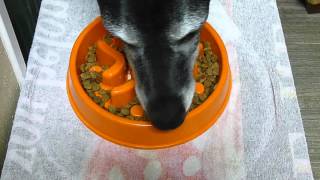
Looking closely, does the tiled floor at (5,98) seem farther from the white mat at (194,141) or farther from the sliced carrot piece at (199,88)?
the sliced carrot piece at (199,88)

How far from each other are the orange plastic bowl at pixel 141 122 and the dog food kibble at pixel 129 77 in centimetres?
2

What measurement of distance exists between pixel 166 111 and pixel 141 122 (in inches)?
3.2

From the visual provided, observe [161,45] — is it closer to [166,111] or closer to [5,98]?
[166,111]

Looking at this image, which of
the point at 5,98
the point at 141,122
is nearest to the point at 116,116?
the point at 141,122

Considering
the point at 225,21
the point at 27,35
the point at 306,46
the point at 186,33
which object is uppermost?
the point at 186,33

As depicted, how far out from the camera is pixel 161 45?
64 cm

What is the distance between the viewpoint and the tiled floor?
917 millimetres

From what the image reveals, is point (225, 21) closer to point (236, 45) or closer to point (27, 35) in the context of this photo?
point (236, 45)

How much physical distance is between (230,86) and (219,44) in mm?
79

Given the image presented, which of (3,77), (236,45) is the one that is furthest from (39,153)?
(236,45)

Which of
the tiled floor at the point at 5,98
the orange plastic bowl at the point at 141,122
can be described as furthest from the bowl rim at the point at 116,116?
the tiled floor at the point at 5,98

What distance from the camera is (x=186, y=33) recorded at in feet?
2.11

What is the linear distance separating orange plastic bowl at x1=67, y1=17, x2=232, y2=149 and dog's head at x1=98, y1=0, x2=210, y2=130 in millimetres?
63

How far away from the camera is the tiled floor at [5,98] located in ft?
3.01
